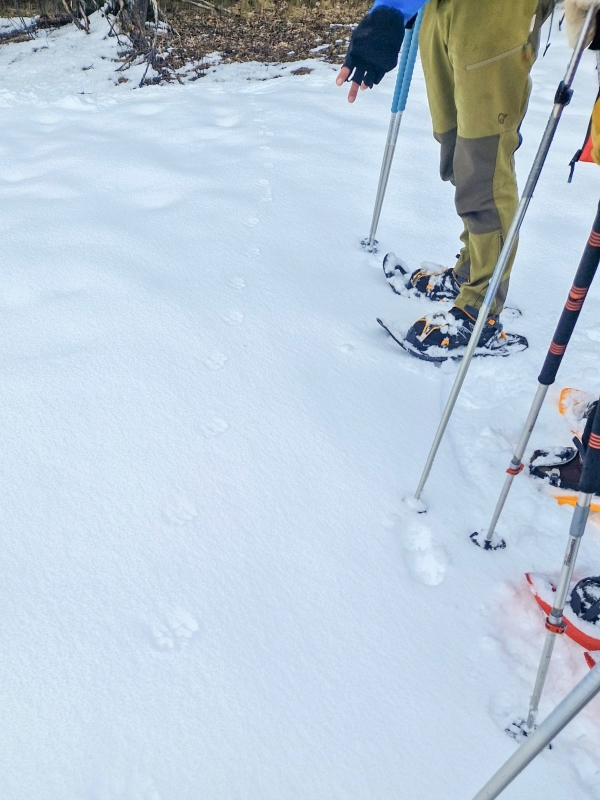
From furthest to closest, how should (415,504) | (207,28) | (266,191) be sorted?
(207,28) → (266,191) → (415,504)

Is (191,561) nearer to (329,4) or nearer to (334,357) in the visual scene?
(334,357)

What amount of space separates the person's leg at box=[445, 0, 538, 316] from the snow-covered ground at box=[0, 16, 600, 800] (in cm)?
43

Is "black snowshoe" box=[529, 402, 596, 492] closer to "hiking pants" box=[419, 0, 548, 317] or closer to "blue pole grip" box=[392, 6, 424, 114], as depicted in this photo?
"hiking pants" box=[419, 0, 548, 317]

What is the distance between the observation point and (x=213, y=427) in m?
1.59

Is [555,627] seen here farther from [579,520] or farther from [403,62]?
[403,62]

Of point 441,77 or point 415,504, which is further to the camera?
point 441,77

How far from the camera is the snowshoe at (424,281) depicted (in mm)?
2361

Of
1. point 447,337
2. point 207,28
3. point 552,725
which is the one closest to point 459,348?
point 447,337

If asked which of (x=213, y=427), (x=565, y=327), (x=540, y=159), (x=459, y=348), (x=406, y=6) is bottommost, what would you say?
(x=213, y=427)

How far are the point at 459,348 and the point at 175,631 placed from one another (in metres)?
1.36

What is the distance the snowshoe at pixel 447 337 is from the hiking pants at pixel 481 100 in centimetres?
6

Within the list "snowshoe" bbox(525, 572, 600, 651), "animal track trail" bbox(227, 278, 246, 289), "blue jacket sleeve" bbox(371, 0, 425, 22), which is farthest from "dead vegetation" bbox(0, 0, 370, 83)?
"snowshoe" bbox(525, 572, 600, 651)

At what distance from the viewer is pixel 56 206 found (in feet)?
8.45

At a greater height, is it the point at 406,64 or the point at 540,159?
the point at 406,64
